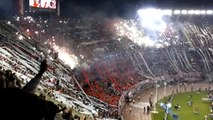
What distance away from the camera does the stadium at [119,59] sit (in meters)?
30.5

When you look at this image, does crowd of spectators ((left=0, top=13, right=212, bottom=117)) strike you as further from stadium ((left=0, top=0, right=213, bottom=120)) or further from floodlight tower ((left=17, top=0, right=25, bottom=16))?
floodlight tower ((left=17, top=0, right=25, bottom=16))

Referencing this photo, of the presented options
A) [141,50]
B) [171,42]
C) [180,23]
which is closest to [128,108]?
[141,50]

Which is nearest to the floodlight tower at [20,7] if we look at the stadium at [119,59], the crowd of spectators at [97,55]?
the stadium at [119,59]

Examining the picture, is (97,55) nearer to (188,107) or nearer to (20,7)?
(20,7)

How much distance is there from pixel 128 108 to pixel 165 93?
10545 mm

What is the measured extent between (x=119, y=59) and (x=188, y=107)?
15.1 metres

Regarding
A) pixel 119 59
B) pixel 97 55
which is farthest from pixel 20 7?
pixel 119 59

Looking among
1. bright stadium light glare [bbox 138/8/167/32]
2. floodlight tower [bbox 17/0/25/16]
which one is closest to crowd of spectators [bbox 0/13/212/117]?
floodlight tower [bbox 17/0/25/16]

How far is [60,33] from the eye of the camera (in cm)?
4934

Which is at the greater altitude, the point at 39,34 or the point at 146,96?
the point at 39,34

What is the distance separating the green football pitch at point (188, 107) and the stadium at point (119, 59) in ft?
0.32

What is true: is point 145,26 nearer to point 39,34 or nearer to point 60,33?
point 60,33

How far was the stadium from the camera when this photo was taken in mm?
30469

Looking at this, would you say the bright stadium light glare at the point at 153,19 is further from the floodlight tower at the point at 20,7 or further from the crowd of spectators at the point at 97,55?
the floodlight tower at the point at 20,7
